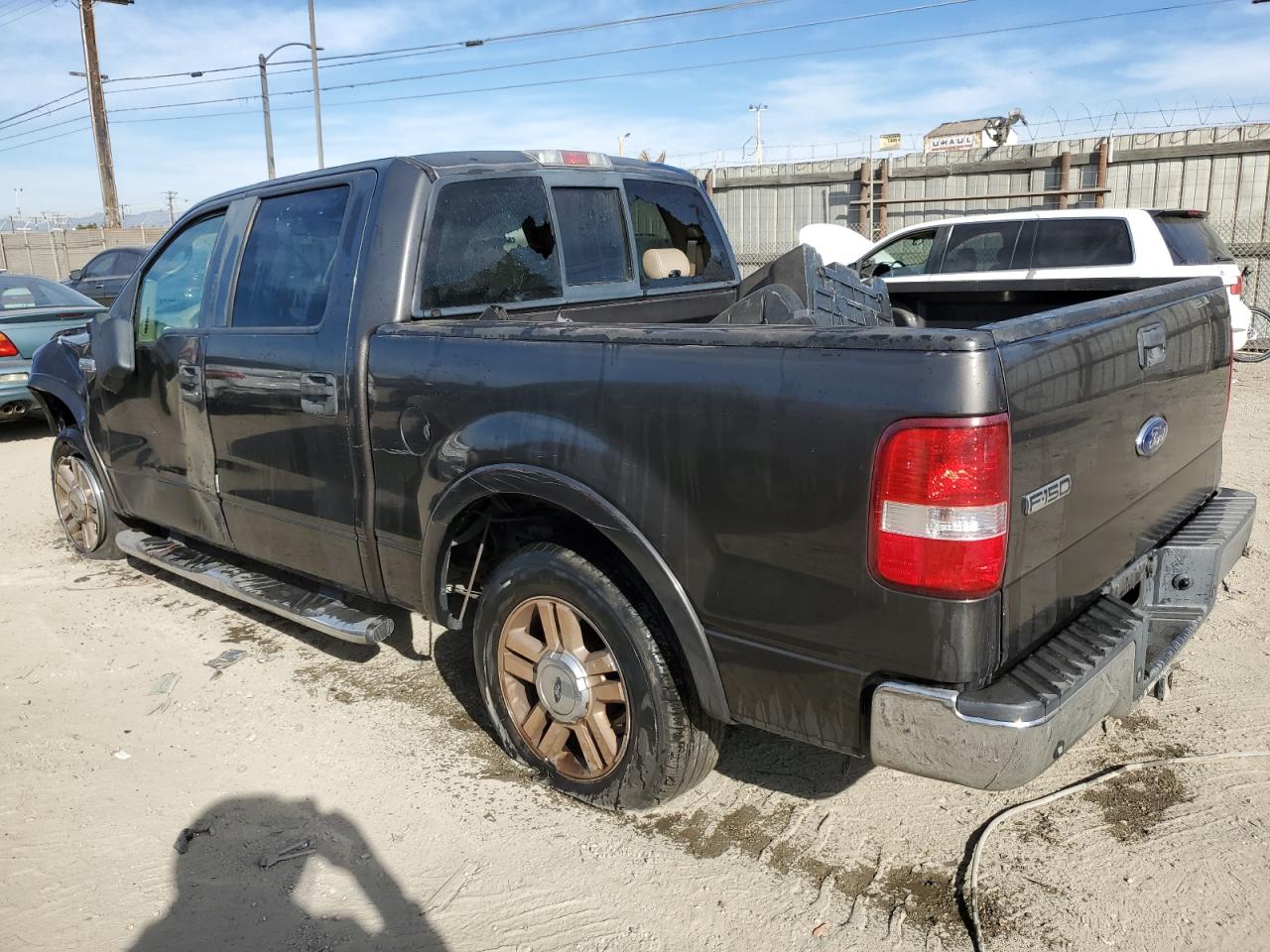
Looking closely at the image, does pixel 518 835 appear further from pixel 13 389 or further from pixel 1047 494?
pixel 13 389

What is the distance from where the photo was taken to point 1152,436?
9.21 ft

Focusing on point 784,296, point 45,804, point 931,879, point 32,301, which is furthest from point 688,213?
point 32,301

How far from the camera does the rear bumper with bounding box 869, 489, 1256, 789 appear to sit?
2195 mm

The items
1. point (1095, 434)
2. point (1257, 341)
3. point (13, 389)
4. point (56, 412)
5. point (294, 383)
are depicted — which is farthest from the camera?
point (1257, 341)

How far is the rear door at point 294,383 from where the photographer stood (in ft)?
11.5

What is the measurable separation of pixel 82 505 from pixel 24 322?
4.81 metres

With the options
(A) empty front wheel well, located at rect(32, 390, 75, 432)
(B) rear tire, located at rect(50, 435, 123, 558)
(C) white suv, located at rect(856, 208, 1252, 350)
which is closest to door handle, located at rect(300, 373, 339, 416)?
(B) rear tire, located at rect(50, 435, 123, 558)

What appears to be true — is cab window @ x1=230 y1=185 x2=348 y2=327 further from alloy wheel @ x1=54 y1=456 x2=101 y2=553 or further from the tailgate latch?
the tailgate latch

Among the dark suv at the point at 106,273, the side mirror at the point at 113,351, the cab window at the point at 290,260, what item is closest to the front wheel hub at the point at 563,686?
the cab window at the point at 290,260

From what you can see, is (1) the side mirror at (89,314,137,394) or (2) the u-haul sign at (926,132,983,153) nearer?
(1) the side mirror at (89,314,137,394)

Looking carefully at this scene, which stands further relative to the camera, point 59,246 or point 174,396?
point 59,246

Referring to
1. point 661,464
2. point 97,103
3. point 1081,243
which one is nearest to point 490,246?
A: point 661,464

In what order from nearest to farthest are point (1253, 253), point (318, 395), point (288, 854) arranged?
point (288, 854), point (318, 395), point (1253, 253)

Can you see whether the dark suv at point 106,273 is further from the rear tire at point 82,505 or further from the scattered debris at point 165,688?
the scattered debris at point 165,688
